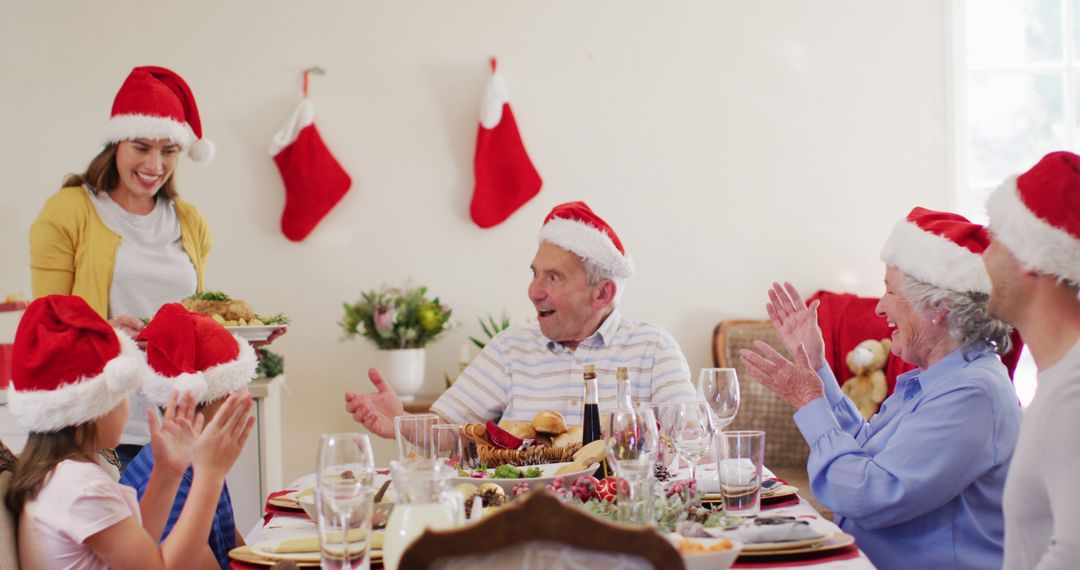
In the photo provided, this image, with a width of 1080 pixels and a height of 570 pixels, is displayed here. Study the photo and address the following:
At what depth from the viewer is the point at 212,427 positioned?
1.67 metres

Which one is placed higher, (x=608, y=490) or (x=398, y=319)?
(x=398, y=319)

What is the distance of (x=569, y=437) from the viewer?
226 centimetres

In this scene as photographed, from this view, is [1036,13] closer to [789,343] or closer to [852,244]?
[852,244]

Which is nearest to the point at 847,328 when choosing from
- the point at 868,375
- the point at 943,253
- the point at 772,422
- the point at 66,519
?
the point at 868,375

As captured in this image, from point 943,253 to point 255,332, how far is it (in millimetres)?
1813

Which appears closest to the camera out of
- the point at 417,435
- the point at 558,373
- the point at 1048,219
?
the point at 1048,219

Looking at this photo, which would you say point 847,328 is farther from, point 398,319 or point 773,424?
point 398,319

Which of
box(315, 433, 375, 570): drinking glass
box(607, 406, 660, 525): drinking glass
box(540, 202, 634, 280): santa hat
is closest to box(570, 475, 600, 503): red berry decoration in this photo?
box(607, 406, 660, 525): drinking glass

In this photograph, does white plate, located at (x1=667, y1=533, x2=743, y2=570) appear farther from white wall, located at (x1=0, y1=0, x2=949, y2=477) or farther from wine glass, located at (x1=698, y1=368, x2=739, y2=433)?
white wall, located at (x1=0, y1=0, x2=949, y2=477)

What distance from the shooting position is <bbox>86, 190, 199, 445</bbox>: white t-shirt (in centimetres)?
296

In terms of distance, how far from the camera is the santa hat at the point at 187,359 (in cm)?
199

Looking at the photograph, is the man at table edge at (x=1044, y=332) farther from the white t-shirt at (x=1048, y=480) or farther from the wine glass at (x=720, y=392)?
the wine glass at (x=720, y=392)

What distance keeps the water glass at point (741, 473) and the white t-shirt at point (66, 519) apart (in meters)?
0.95

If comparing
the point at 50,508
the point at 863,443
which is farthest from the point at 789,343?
the point at 50,508
